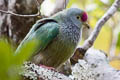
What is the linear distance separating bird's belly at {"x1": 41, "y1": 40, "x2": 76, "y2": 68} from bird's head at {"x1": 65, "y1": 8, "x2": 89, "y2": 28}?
0.47m

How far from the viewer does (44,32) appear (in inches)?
104

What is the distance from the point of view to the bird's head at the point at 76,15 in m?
2.97

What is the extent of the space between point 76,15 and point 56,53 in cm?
68

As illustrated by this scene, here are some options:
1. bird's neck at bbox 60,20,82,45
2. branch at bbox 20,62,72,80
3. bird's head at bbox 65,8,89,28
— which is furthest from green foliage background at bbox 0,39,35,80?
bird's head at bbox 65,8,89,28

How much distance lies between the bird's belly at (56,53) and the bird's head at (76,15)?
1.53ft

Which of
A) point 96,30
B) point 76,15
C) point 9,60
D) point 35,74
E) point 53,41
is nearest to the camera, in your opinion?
point 9,60

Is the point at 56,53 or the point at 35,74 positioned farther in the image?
the point at 56,53

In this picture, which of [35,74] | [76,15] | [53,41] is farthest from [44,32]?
[35,74]

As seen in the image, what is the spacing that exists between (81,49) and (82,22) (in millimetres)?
435

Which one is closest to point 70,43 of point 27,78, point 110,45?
point 27,78

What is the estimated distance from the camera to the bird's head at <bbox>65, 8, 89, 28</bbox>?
2971 mm

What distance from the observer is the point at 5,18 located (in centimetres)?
321

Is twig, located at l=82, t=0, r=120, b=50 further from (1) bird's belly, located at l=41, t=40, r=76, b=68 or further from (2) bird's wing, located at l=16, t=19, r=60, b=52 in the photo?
(2) bird's wing, located at l=16, t=19, r=60, b=52

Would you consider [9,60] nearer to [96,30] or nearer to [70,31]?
[70,31]
